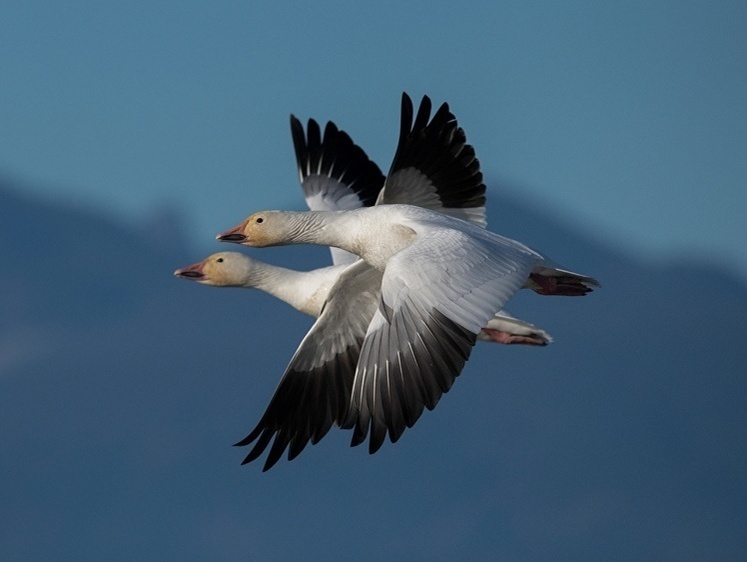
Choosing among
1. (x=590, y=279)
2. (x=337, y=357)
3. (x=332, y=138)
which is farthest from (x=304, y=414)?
(x=332, y=138)

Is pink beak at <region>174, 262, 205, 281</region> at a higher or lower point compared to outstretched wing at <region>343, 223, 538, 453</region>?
lower

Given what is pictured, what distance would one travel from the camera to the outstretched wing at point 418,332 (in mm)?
6793

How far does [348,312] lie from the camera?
28.3 feet

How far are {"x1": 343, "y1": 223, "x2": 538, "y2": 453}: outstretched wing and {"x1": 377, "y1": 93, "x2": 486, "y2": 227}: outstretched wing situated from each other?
5.45 ft

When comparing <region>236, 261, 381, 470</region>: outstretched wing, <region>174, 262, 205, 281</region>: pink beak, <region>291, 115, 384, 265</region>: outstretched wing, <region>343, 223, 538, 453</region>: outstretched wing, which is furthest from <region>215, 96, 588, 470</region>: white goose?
<region>291, 115, 384, 265</region>: outstretched wing

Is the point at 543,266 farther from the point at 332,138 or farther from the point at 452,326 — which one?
the point at 332,138

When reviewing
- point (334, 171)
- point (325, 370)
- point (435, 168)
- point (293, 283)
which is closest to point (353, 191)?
point (334, 171)

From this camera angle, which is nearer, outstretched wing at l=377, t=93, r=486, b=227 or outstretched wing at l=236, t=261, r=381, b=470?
outstretched wing at l=236, t=261, r=381, b=470

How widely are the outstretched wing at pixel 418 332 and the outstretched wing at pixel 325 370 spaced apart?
1.36 metres

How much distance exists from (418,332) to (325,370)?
1.83 m

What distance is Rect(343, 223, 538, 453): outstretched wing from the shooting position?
267 inches

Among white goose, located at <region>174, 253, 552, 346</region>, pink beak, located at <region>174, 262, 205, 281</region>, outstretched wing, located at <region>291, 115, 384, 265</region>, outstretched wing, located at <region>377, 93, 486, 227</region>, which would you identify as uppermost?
outstretched wing, located at <region>377, 93, 486, 227</region>

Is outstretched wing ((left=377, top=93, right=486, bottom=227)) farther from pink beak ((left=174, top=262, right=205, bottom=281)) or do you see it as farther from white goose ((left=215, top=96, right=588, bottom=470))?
pink beak ((left=174, top=262, right=205, bottom=281))

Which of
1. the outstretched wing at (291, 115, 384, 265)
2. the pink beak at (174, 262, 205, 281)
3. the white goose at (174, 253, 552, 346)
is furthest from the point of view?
the outstretched wing at (291, 115, 384, 265)
